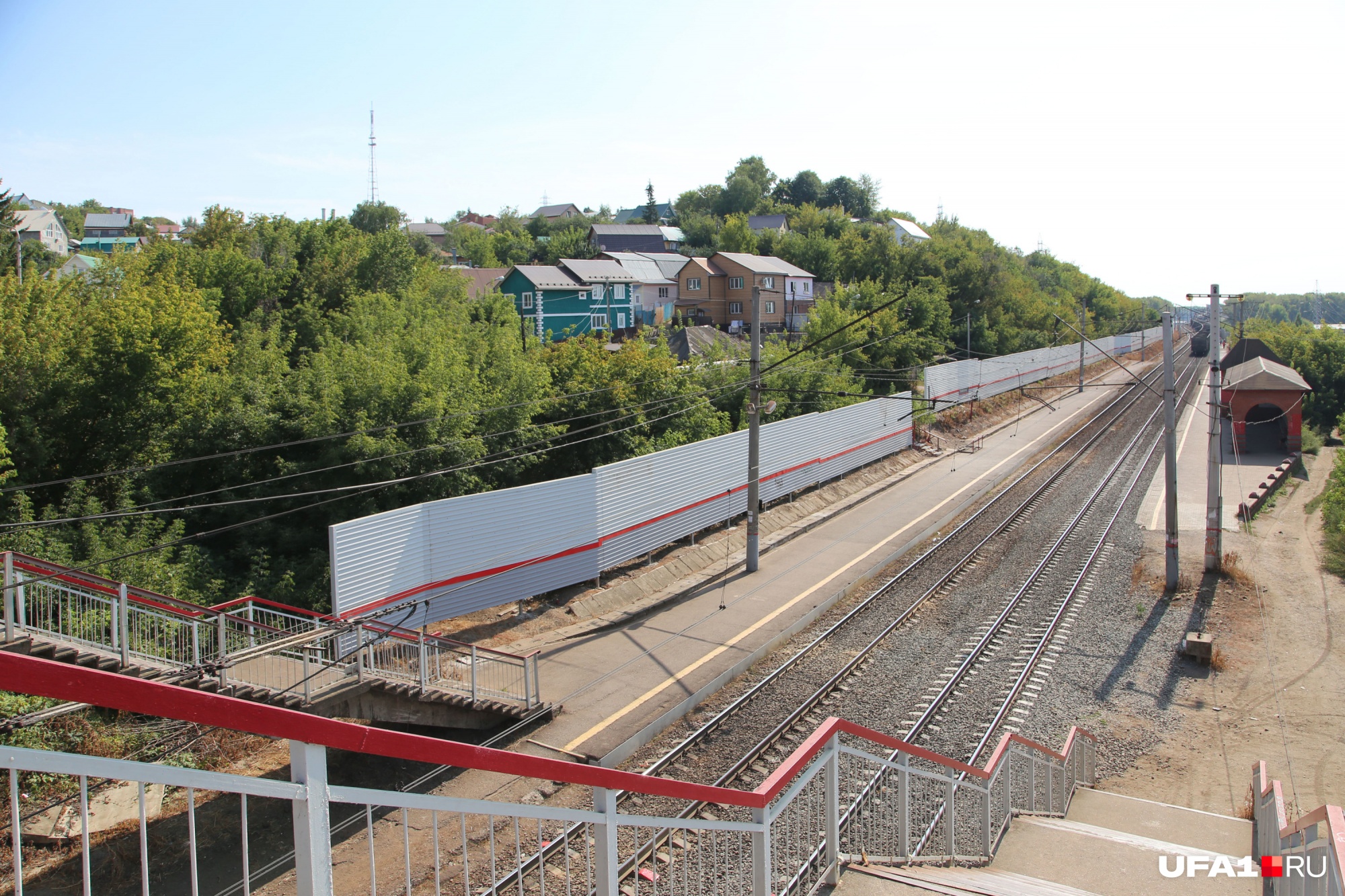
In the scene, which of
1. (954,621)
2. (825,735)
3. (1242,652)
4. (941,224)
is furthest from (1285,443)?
(941,224)

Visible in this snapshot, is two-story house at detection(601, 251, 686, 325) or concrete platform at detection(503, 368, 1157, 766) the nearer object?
concrete platform at detection(503, 368, 1157, 766)

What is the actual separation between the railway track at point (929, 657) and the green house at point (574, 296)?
32.7 meters

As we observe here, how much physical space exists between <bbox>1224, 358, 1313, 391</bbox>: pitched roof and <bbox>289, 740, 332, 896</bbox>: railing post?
3885 centimetres

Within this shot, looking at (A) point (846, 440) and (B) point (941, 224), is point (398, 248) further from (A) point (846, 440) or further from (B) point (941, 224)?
(B) point (941, 224)

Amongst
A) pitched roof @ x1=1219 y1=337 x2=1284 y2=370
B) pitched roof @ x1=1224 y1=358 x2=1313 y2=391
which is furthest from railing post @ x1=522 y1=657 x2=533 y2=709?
pitched roof @ x1=1219 y1=337 x2=1284 y2=370

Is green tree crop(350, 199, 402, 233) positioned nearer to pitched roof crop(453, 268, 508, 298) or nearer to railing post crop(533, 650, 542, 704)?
pitched roof crop(453, 268, 508, 298)

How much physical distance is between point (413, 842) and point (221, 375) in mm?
15253

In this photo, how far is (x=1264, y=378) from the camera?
35469mm

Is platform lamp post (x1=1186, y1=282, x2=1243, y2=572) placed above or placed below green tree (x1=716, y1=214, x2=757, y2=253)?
below

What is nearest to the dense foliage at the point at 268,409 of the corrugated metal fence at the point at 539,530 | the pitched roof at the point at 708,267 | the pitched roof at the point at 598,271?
the corrugated metal fence at the point at 539,530

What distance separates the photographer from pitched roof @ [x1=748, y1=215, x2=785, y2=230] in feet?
317

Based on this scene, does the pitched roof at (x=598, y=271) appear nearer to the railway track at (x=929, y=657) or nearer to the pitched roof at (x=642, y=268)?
the pitched roof at (x=642, y=268)

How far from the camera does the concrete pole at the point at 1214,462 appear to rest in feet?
63.2

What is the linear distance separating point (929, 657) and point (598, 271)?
1830 inches
